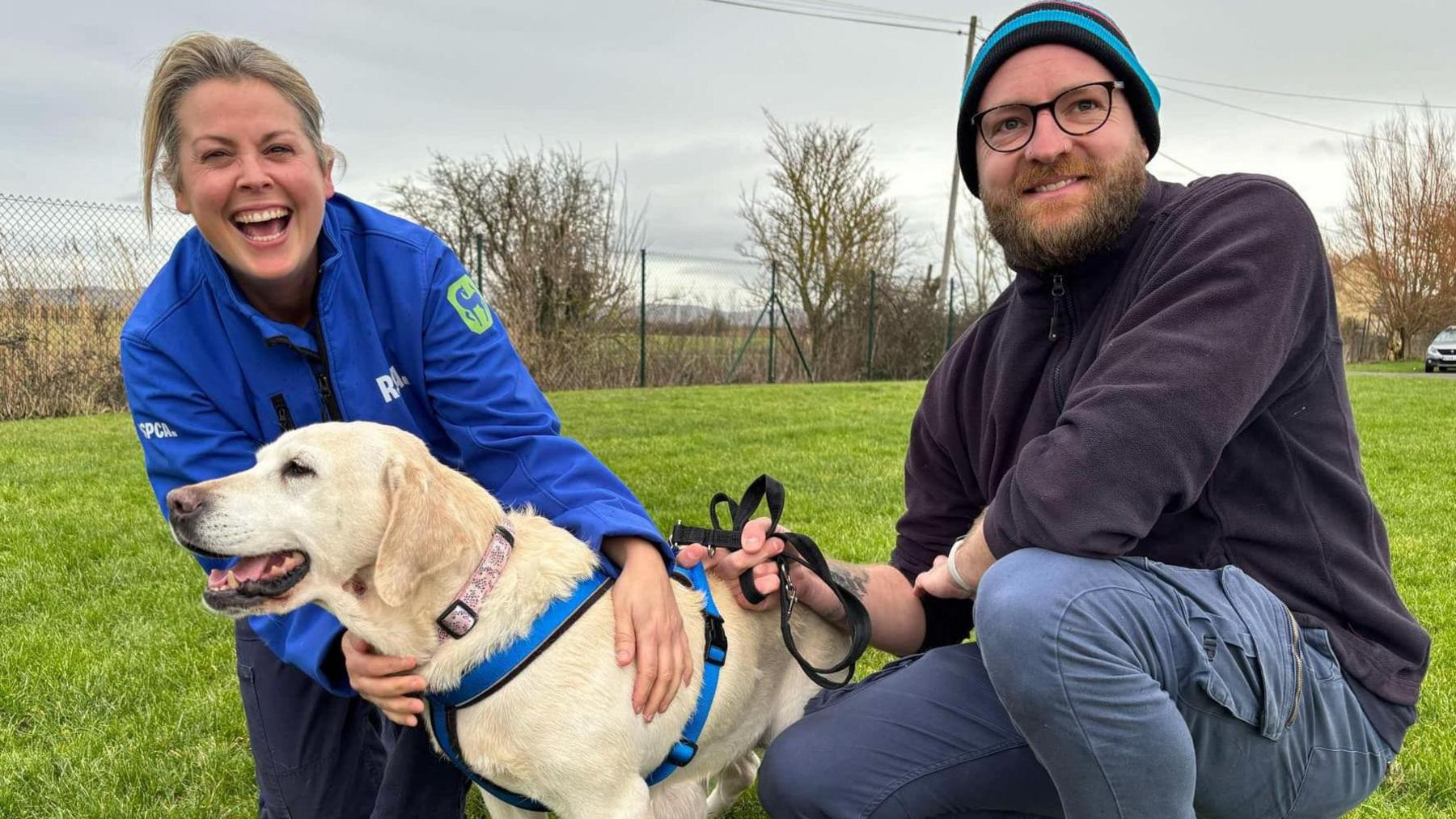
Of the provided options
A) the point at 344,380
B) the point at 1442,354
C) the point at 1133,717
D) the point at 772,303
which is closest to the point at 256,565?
the point at 344,380

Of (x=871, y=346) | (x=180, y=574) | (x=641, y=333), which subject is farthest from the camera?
(x=871, y=346)

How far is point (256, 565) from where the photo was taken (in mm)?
2123

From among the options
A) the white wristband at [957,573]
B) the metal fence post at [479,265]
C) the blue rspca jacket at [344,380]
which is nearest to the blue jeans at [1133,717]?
the white wristband at [957,573]

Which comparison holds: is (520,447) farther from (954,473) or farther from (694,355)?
(694,355)

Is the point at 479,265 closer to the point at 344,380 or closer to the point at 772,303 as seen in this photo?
the point at 772,303

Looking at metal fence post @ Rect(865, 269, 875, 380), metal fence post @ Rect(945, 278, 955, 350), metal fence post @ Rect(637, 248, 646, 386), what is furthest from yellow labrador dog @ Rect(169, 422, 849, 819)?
metal fence post @ Rect(945, 278, 955, 350)

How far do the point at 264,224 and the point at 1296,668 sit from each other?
2.58m

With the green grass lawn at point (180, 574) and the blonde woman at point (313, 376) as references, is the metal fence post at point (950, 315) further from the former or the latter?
the blonde woman at point (313, 376)

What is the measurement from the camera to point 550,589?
2158mm

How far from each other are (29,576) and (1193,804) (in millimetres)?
5382

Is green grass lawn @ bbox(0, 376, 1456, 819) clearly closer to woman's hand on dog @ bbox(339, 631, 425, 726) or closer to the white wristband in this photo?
woman's hand on dog @ bbox(339, 631, 425, 726)

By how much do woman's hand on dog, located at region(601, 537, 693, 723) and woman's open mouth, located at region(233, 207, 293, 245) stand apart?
49.3 inches

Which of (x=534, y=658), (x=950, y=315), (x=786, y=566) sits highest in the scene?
(x=950, y=315)

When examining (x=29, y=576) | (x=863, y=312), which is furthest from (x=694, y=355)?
(x=29, y=576)
